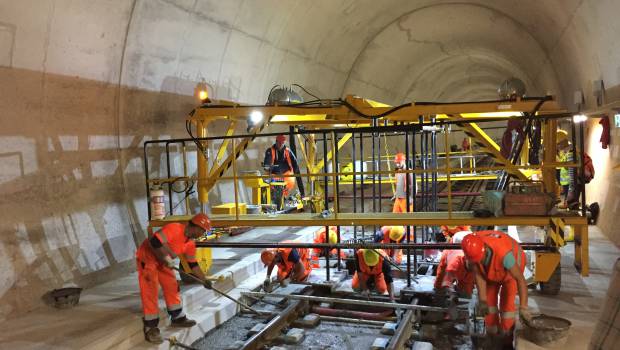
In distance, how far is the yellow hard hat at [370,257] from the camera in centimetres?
664

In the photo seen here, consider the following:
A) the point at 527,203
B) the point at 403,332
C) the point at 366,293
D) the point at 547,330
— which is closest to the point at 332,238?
the point at 366,293

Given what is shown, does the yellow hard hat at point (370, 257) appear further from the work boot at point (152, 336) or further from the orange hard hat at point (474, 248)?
the work boot at point (152, 336)

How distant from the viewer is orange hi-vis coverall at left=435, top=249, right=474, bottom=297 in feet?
21.2

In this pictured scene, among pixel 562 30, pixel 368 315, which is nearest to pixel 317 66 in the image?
pixel 562 30

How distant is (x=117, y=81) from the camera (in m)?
7.37

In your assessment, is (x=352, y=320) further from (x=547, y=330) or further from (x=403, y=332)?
(x=547, y=330)

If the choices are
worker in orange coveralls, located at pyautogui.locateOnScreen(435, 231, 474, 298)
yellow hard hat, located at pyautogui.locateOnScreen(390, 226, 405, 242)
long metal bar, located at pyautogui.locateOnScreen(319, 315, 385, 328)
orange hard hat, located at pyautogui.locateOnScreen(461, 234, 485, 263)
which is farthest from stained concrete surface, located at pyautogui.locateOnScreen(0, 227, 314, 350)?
orange hard hat, located at pyautogui.locateOnScreen(461, 234, 485, 263)

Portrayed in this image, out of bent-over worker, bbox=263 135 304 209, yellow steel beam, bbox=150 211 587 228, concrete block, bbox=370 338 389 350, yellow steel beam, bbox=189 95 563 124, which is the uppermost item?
yellow steel beam, bbox=189 95 563 124

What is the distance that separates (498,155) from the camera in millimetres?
6828

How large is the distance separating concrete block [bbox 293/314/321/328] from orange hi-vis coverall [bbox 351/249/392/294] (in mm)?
919

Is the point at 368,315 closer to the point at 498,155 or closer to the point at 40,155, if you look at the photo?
the point at 498,155

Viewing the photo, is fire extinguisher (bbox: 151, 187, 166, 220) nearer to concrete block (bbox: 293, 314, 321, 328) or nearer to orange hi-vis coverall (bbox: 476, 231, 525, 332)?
concrete block (bbox: 293, 314, 321, 328)

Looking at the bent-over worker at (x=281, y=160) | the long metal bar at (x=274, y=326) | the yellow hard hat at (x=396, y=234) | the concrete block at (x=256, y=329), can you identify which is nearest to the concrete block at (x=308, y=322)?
the long metal bar at (x=274, y=326)

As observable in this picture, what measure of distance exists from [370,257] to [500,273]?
6.94 ft
